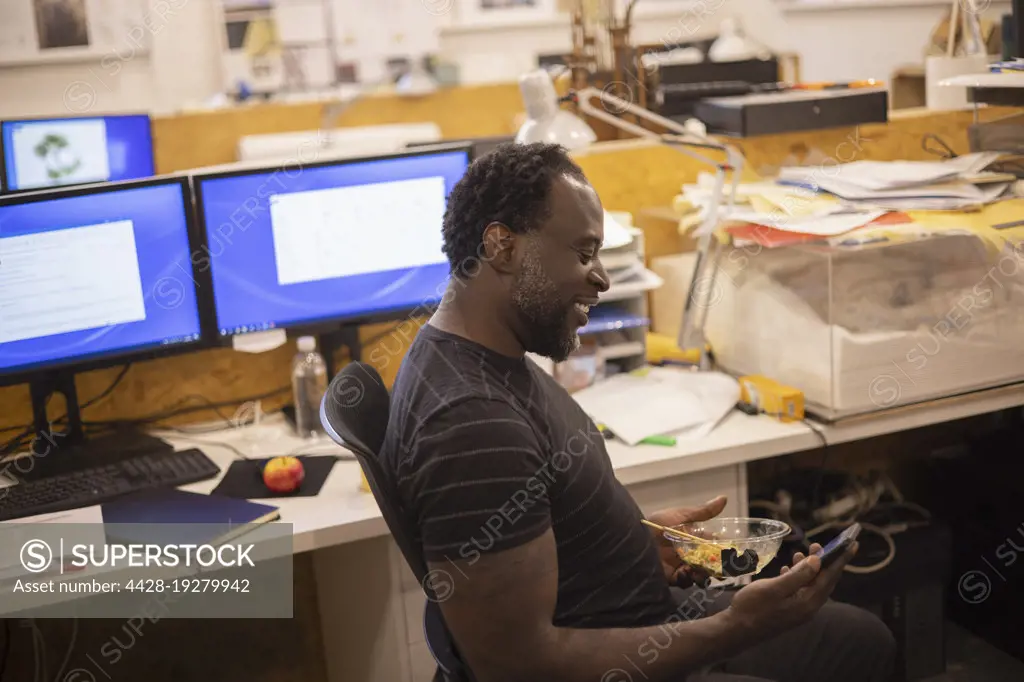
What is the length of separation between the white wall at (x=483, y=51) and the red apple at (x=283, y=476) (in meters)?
3.59

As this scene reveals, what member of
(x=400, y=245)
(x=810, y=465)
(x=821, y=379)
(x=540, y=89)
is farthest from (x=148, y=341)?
(x=810, y=465)

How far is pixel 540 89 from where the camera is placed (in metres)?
2.03

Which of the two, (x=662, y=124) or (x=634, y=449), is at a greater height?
(x=662, y=124)

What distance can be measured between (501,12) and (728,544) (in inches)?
192

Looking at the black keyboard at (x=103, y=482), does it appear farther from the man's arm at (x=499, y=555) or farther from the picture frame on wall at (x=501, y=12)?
the picture frame on wall at (x=501, y=12)

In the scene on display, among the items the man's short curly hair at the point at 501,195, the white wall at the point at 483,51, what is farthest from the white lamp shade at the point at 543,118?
the white wall at the point at 483,51

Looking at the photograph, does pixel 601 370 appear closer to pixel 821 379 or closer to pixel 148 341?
pixel 821 379

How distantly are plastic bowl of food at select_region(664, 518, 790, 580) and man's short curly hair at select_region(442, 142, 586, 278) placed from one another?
52 centimetres

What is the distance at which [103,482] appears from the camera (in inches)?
70.2

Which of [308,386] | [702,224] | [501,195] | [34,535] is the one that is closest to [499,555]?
[501,195]

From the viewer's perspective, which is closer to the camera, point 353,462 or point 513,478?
point 513,478

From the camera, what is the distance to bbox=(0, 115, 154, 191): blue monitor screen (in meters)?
3.26

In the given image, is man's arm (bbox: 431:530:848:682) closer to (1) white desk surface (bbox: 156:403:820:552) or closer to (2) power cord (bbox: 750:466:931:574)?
(1) white desk surface (bbox: 156:403:820:552)

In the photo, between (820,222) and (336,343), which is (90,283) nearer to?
(336,343)
